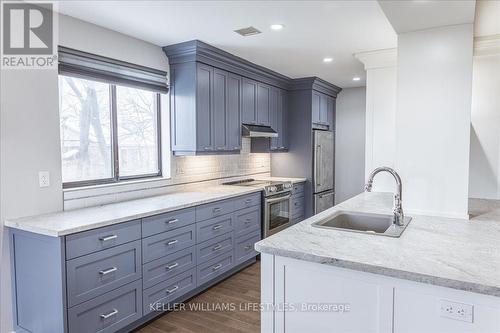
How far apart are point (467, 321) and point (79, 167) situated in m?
2.89

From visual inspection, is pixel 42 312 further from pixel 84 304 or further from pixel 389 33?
pixel 389 33

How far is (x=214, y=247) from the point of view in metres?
3.36

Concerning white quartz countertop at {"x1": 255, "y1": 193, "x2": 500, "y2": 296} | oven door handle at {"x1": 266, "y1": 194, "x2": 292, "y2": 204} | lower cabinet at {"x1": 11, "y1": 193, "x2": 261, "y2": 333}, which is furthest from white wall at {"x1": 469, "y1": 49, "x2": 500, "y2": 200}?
lower cabinet at {"x1": 11, "y1": 193, "x2": 261, "y2": 333}

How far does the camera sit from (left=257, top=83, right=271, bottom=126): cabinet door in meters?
4.67

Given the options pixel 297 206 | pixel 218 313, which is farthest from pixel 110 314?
pixel 297 206

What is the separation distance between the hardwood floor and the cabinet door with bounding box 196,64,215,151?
149 centimetres

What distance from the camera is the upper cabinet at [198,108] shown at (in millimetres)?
3523

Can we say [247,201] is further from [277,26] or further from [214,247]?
[277,26]

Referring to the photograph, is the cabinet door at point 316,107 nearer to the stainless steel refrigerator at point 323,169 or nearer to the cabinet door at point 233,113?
the stainless steel refrigerator at point 323,169

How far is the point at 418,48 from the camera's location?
7.29ft

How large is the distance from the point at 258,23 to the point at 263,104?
6.36 feet

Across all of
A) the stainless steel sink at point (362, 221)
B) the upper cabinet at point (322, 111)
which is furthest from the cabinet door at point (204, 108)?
the upper cabinet at point (322, 111)

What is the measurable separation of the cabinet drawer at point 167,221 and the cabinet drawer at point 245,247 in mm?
906

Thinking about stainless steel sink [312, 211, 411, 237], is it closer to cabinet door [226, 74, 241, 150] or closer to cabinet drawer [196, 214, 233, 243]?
cabinet drawer [196, 214, 233, 243]
